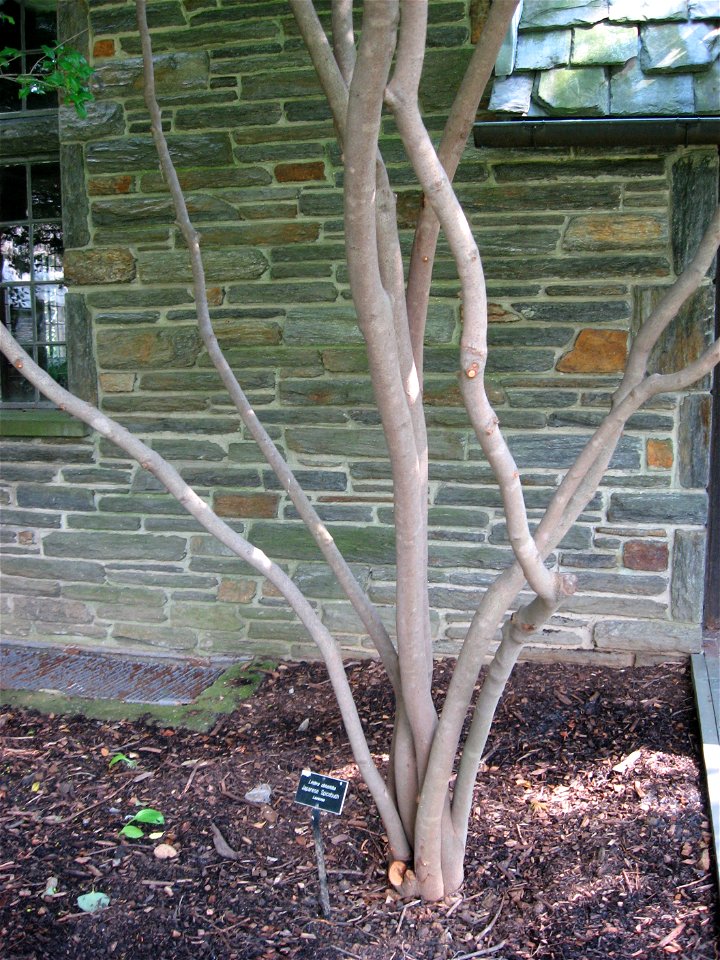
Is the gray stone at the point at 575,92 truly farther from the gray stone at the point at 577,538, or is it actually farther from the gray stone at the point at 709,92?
the gray stone at the point at 577,538

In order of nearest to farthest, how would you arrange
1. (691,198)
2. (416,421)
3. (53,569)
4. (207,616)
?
(416,421), (691,198), (207,616), (53,569)

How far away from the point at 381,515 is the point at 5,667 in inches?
81.3

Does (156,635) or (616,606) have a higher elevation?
(616,606)

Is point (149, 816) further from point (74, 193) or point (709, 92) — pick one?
point (709, 92)

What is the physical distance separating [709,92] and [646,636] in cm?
230

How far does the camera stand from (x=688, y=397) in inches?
148

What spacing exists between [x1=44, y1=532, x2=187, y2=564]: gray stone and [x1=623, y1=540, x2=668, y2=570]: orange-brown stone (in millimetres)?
2201

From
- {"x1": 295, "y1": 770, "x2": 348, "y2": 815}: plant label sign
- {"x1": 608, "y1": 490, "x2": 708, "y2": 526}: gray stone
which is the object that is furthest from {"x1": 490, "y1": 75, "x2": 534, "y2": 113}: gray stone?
{"x1": 295, "y1": 770, "x2": 348, "y2": 815}: plant label sign

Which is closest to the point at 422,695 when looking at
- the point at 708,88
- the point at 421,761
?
the point at 421,761

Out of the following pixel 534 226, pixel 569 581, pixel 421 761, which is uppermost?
pixel 534 226

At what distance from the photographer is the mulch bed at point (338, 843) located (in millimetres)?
2205

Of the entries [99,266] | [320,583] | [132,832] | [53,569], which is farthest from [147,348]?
[132,832]

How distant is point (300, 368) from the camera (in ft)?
13.5

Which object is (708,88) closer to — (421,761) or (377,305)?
(377,305)
